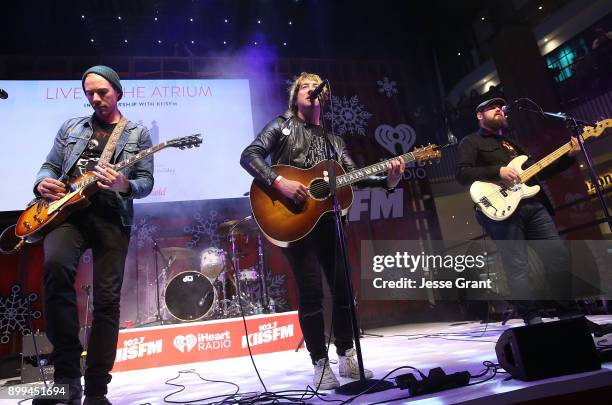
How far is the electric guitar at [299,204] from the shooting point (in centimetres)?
244

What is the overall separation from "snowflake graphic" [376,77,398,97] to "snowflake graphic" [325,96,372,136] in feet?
2.21

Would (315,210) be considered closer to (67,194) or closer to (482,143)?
(67,194)

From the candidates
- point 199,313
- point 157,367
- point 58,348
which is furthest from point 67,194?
point 199,313

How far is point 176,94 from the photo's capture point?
21.6ft

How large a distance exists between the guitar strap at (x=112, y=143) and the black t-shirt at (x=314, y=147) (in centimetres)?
116

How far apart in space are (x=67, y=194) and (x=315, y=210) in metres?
1.40

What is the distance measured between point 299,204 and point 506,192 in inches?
81.9

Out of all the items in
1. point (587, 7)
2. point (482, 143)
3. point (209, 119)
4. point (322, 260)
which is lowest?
point (322, 260)

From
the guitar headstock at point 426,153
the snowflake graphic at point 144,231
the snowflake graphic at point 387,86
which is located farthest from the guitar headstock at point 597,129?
the snowflake graphic at point 144,231

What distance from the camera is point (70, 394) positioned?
186 centimetres

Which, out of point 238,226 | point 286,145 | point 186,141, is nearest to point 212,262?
point 238,226

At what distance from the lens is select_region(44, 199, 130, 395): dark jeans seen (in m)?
1.93

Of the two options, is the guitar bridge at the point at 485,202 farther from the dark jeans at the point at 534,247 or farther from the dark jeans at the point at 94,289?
the dark jeans at the point at 94,289

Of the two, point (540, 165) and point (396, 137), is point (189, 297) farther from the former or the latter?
point (396, 137)
